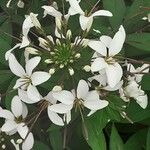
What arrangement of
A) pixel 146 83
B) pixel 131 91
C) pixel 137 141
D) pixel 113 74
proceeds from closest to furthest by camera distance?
pixel 113 74
pixel 131 91
pixel 146 83
pixel 137 141

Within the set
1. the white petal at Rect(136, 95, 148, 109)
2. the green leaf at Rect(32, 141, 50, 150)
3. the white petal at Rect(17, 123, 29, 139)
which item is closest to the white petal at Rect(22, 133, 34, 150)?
the white petal at Rect(17, 123, 29, 139)

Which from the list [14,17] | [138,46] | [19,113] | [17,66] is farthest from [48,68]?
[14,17]

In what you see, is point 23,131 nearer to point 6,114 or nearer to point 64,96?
point 6,114

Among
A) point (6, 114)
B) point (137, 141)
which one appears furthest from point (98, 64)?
point (137, 141)

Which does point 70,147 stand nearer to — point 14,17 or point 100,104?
point 100,104

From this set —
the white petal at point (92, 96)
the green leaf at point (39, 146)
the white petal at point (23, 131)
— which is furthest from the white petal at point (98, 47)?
the green leaf at point (39, 146)

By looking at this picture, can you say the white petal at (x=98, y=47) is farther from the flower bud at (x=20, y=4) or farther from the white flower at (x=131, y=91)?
the flower bud at (x=20, y=4)
